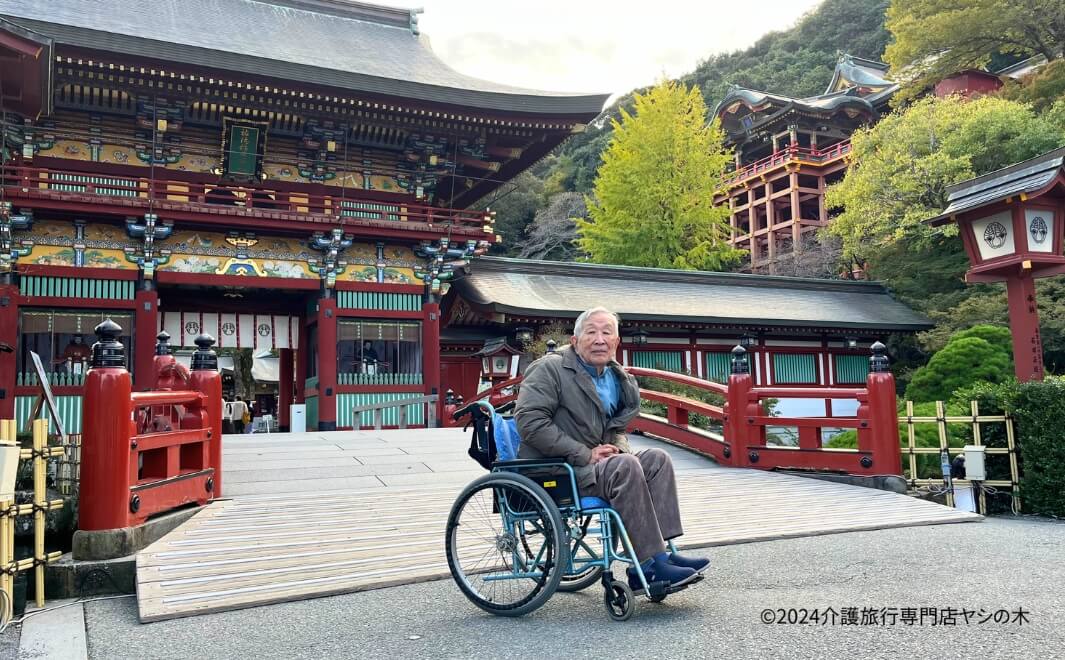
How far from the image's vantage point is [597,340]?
386 cm

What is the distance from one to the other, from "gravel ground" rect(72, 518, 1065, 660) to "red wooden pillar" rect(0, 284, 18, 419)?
1118cm

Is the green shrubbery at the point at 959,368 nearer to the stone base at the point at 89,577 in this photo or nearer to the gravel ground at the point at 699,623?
the gravel ground at the point at 699,623

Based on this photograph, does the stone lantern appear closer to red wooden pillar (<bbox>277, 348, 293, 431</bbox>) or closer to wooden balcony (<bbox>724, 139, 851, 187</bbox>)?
red wooden pillar (<bbox>277, 348, 293, 431</bbox>)

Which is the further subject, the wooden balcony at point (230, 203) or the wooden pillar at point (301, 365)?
the wooden pillar at point (301, 365)

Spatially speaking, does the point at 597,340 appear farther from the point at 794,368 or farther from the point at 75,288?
the point at 794,368

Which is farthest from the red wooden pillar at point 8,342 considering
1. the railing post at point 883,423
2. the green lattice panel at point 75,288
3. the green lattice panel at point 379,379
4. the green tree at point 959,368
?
the green tree at point 959,368

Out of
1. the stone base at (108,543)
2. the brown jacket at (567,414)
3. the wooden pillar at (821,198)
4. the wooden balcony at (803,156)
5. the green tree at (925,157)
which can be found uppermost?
the wooden balcony at (803,156)

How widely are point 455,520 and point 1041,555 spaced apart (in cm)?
360

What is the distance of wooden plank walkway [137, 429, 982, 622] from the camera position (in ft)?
14.1

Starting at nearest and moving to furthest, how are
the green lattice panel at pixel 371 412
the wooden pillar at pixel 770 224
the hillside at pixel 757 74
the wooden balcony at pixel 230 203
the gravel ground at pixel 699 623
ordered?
the gravel ground at pixel 699 623 < the wooden balcony at pixel 230 203 < the green lattice panel at pixel 371 412 < the wooden pillar at pixel 770 224 < the hillside at pixel 757 74

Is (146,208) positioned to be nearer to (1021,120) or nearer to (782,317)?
(782,317)

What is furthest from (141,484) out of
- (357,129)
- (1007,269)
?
(357,129)

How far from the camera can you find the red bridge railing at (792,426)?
25.6 feet

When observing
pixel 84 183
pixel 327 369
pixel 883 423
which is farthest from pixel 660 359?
pixel 84 183
